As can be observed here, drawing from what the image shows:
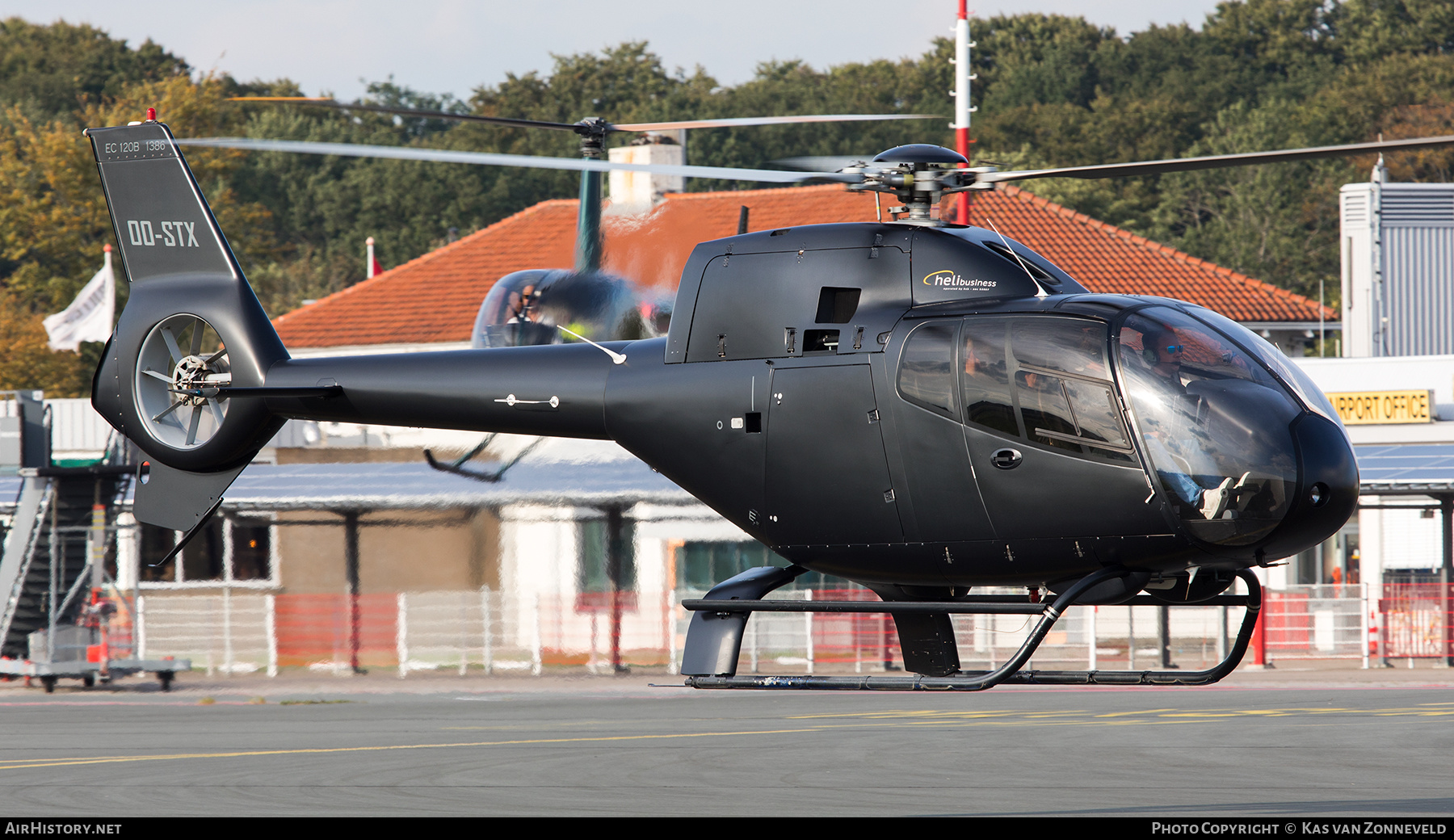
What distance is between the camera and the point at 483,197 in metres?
77.8

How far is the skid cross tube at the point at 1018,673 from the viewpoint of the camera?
375 inches

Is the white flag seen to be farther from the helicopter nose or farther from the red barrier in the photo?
the helicopter nose

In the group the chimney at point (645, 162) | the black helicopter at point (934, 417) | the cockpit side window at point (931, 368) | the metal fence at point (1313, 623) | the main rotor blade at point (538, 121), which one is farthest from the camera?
the chimney at point (645, 162)

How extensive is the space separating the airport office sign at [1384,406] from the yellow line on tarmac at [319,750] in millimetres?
15213

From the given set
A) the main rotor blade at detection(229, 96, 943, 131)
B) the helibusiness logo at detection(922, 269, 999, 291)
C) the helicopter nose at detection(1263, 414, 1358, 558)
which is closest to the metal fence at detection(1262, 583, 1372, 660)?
the main rotor blade at detection(229, 96, 943, 131)

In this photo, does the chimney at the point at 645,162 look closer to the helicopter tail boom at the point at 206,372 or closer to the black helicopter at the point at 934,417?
the helicopter tail boom at the point at 206,372

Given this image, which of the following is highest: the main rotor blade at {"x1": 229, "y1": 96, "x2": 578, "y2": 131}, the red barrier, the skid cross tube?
the main rotor blade at {"x1": 229, "y1": 96, "x2": 578, "y2": 131}

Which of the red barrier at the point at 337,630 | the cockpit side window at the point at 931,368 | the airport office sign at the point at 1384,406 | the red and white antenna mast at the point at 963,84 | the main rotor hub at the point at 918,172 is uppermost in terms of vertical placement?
the red and white antenna mast at the point at 963,84

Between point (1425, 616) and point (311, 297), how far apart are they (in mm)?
49014

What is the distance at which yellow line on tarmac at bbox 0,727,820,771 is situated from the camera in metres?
17.1

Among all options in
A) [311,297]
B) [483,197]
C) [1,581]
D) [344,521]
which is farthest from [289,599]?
[483,197]

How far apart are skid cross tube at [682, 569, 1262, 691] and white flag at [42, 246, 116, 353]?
29025 mm

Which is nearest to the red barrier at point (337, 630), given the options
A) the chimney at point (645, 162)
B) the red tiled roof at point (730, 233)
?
the red tiled roof at point (730, 233)

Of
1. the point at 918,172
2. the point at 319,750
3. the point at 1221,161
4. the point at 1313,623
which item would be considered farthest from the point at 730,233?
the point at 1221,161
